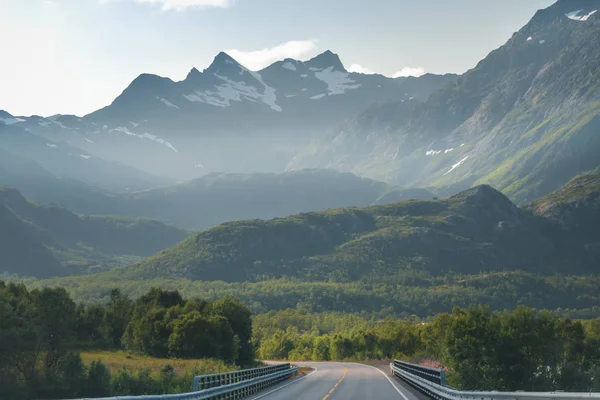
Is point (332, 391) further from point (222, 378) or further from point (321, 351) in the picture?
point (321, 351)

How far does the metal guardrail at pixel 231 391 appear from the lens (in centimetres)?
2388

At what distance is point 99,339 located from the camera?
3767 inches

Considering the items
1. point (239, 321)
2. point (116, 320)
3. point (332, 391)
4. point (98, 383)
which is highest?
point (116, 320)

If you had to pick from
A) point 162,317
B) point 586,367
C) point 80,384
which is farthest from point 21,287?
point 586,367

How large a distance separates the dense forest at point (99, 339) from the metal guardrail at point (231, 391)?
2058mm

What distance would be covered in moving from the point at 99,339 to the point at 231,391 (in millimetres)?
64920

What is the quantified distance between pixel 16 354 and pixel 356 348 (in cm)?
11038

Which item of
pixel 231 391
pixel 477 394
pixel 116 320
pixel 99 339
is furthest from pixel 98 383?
pixel 116 320

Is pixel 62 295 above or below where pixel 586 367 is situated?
above

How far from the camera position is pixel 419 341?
116312mm

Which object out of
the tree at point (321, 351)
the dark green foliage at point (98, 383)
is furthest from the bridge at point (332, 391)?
the tree at point (321, 351)

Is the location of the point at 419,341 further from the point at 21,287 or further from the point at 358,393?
the point at 358,393

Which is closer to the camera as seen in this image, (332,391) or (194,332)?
(332,391)

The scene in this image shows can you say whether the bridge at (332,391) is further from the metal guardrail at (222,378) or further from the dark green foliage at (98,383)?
the dark green foliage at (98,383)
